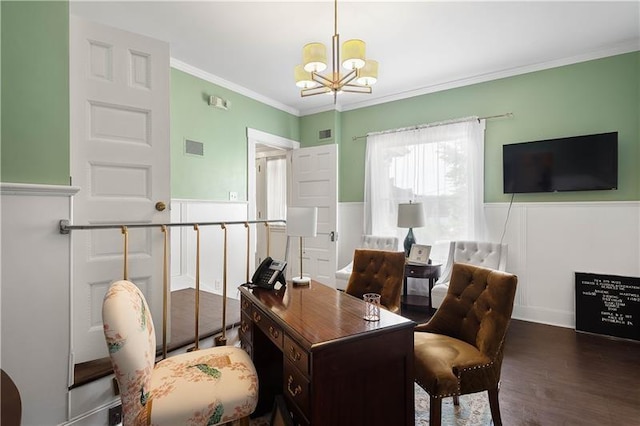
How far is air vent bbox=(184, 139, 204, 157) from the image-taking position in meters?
3.59

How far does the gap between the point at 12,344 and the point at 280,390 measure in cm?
144

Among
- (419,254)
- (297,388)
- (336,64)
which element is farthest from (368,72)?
(419,254)

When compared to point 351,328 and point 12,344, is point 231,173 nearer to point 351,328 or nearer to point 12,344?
point 12,344

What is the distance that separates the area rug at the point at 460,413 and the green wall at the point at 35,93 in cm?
184

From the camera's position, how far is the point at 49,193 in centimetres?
156

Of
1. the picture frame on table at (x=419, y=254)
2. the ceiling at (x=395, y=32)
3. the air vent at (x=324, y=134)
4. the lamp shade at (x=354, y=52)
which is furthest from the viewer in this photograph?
the air vent at (x=324, y=134)

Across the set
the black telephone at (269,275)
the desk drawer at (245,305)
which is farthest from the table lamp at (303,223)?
the desk drawer at (245,305)

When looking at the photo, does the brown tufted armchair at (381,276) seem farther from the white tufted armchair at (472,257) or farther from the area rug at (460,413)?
the white tufted armchair at (472,257)

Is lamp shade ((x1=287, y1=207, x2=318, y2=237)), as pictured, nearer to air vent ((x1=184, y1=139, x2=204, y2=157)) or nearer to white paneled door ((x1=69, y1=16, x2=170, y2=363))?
white paneled door ((x1=69, y1=16, x2=170, y2=363))

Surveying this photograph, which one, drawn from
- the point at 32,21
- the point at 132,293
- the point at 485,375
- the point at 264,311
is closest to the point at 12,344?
the point at 132,293

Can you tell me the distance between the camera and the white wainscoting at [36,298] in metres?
1.46

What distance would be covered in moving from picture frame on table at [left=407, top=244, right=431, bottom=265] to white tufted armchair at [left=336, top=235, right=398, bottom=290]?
0.32 m

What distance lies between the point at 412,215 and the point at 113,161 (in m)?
3.13

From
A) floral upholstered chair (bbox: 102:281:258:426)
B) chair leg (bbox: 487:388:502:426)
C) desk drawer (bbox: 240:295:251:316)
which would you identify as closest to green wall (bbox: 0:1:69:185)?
floral upholstered chair (bbox: 102:281:258:426)
